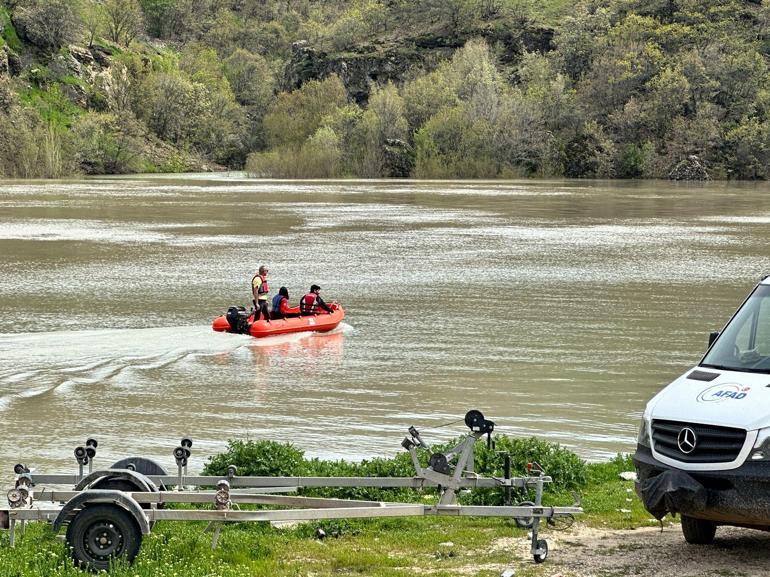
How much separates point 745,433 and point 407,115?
420 ft

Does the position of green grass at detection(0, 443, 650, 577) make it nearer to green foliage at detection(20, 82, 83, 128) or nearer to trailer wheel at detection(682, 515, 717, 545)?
trailer wheel at detection(682, 515, 717, 545)

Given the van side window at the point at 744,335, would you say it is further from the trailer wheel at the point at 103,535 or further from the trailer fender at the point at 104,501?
the trailer wheel at the point at 103,535

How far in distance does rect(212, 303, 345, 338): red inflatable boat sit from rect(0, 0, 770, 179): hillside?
99734 mm

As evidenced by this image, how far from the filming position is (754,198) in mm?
82938

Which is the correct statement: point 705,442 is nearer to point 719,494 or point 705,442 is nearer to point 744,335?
point 719,494

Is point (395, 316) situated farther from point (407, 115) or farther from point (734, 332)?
point (407, 115)

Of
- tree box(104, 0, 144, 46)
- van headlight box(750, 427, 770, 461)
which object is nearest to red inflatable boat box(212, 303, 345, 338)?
van headlight box(750, 427, 770, 461)

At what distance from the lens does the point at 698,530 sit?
948cm

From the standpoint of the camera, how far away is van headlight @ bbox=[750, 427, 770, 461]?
27.7 feet

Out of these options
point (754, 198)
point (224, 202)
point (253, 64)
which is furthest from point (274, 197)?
point (253, 64)

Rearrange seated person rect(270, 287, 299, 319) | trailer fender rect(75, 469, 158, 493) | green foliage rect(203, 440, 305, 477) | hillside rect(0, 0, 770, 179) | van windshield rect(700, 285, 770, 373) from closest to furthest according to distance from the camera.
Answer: trailer fender rect(75, 469, 158, 493) → van windshield rect(700, 285, 770, 373) → green foliage rect(203, 440, 305, 477) → seated person rect(270, 287, 299, 319) → hillside rect(0, 0, 770, 179)

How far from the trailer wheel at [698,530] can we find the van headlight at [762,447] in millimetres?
1124

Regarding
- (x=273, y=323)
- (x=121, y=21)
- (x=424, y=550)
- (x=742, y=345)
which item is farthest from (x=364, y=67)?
(x=424, y=550)

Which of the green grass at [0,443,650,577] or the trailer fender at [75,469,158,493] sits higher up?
the trailer fender at [75,469,158,493]
